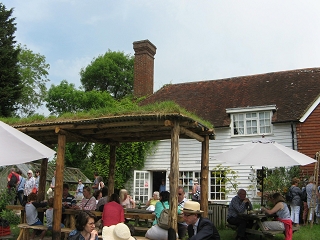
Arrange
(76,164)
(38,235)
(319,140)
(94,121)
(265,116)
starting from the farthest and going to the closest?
(76,164) < (265,116) < (319,140) < (38,235) < (94,121)

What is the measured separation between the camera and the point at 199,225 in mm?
5219

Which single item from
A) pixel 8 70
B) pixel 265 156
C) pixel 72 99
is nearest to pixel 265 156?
pixel 265 156

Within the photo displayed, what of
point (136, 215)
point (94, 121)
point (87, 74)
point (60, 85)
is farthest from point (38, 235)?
point (87, 74)

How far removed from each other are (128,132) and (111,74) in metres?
32.0

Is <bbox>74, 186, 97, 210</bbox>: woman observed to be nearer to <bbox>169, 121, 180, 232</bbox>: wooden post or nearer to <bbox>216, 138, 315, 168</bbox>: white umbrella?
<bbox>169, 121, 180, 232</bbox>: wooden post

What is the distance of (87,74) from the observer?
42156 millimetres

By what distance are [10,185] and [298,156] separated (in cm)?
1074

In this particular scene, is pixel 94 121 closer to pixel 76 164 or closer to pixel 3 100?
pixel 3 100

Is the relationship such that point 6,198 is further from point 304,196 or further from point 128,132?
point 304,196

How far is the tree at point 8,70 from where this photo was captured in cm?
2383

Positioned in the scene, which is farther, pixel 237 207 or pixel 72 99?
pixel 72 99

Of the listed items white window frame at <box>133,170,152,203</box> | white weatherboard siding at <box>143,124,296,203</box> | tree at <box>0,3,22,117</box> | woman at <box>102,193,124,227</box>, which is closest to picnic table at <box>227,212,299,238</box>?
woman at <box>102,193,124,227</box>

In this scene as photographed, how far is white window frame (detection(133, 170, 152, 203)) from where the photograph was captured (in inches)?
793

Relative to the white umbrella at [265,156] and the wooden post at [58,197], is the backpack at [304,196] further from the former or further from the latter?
the wooden post at [58,197]
